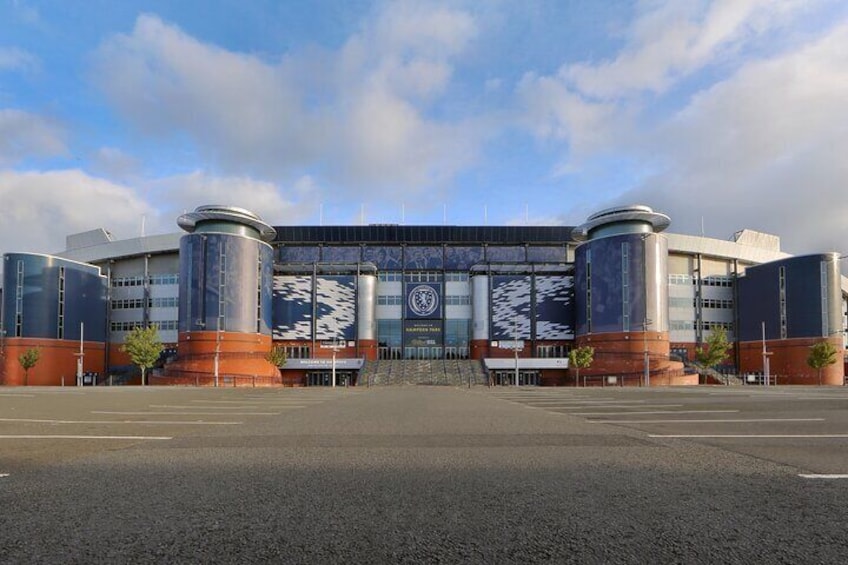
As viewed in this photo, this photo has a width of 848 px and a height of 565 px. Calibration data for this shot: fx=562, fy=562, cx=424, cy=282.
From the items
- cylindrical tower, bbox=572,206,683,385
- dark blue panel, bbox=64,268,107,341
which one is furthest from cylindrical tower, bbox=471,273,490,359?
dark blue panel, bbox=64,268,107,341

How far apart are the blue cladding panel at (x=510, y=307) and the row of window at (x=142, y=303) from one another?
142 ft

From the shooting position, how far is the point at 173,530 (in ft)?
13.8

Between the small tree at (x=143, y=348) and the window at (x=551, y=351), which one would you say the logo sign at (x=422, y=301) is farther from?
the small tree at (x=143, y=348)

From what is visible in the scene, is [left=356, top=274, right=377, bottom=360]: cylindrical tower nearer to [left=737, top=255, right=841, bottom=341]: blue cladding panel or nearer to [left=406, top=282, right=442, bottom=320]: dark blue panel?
[left=406, top=282, right=442, bottom=320]: dark blue panel

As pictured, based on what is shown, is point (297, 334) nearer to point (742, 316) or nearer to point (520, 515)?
point (742, 316)

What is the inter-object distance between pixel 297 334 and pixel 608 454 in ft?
227

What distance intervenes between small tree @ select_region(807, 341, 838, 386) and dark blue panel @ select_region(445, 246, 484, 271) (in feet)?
136

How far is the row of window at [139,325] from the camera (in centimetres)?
7569

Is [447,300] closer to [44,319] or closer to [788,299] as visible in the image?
[788,299]

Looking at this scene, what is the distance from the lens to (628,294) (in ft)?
215

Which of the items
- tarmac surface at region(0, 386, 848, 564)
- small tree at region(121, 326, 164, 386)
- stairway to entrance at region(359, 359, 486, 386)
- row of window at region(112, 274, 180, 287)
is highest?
row of window at region(112, 274, 180, 287)

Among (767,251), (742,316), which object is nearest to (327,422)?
(742,316)

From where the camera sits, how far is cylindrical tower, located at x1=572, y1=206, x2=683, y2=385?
6425 centimetres

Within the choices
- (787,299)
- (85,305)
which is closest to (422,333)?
(85,305)
